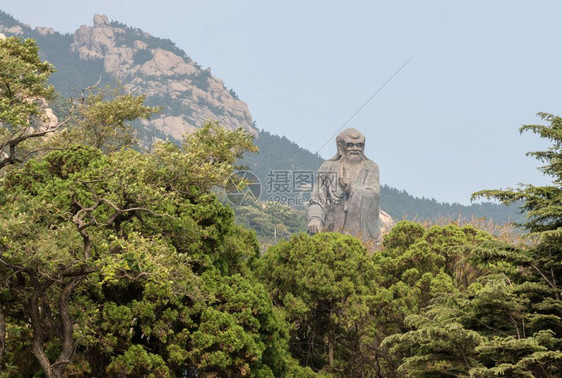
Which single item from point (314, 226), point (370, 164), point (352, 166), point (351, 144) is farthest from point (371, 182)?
point (314, 226)

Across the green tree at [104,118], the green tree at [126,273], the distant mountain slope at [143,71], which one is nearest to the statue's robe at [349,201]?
the green tree at [104,118]

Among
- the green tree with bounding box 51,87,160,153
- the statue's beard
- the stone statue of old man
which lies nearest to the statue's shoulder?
the stone statue of old man

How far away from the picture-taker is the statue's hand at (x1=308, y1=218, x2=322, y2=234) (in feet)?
101

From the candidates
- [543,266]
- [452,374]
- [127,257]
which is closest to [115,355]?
[127,257]

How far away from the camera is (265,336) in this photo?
13.8 metres

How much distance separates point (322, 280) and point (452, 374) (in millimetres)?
6402

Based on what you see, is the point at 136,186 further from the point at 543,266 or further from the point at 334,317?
the point at 334,317

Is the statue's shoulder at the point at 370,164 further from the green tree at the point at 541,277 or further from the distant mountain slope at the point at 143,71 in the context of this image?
the distant mountain slope at the point at 143,71

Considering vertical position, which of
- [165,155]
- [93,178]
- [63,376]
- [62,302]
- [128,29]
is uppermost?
[128,29]

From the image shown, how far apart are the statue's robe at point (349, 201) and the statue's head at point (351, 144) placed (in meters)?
0.44

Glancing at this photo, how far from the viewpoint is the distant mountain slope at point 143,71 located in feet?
360

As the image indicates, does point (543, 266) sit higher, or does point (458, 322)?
point (543, 266)

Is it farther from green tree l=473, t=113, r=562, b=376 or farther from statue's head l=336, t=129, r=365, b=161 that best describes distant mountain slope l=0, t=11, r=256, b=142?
green tree l=473, t=113, r=562, b=376

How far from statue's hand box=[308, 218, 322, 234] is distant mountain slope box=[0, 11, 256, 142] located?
70428mm
